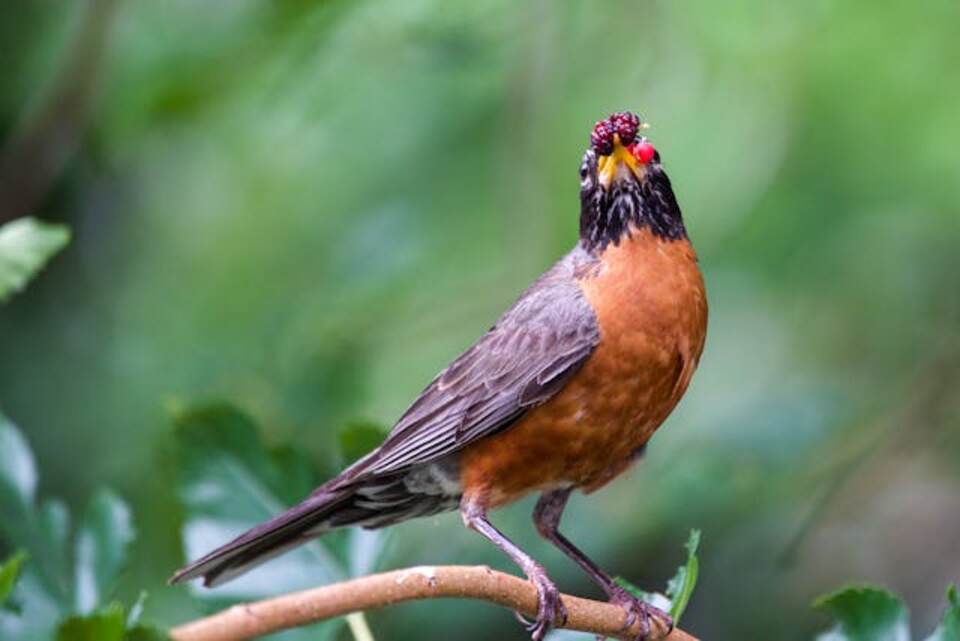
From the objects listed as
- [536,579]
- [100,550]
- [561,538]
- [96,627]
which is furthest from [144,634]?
[561,538]

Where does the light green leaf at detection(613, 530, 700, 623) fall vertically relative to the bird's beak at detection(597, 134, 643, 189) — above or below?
below

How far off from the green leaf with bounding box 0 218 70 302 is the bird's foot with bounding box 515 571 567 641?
115 cm

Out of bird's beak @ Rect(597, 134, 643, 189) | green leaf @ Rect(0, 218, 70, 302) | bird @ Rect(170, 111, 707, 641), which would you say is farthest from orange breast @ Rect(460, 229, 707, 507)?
green leaf @ Rect(0, 218, 70, 302)

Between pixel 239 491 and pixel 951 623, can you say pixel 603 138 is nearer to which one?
pixel 239 491

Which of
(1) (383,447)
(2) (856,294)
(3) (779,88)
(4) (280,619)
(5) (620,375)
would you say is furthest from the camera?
(2) (856,294)

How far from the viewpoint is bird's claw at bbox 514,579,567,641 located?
3.40 metres

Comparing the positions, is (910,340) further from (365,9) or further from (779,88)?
(365,9)

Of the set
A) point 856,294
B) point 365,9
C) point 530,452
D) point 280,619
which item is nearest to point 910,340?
point 856,294

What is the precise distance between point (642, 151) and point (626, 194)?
11 cm

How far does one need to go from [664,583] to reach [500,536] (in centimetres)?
210

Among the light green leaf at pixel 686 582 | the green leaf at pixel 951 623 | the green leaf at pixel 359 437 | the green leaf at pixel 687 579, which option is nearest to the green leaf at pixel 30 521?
the green leaf at pixel 359 437

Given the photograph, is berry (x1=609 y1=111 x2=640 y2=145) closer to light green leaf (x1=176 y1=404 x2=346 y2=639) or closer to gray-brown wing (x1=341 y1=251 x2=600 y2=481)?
gray-brown wing (x1=341 y1=251 x2=600 y2=481)

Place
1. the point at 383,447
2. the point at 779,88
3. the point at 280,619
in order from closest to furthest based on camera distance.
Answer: the point at 280,619
the point at 383,447
the point at 779,88

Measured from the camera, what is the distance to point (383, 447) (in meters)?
4.26
